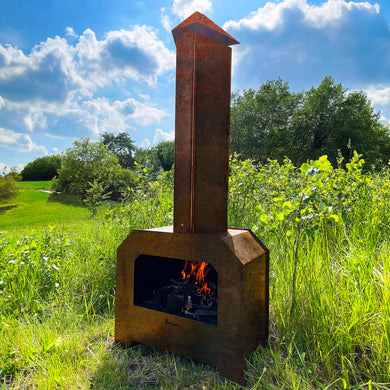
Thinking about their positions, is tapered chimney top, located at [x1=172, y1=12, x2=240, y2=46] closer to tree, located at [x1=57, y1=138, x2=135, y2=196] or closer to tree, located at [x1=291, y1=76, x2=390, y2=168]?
tree, located at [x1=57, y1=138, x2=135, y2=196]

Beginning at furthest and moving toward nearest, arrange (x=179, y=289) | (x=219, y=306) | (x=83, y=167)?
(x=83, y=167) → (x=179, y=289) → (x=219, y=306)

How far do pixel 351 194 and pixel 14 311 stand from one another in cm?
385

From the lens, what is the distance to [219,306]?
1.65 meters

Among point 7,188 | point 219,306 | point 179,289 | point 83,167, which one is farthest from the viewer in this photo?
point 83,167

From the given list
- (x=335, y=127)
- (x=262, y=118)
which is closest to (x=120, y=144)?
(x=262, y=118)

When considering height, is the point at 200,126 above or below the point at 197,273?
above

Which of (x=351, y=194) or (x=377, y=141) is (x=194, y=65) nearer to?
(x=351, y=194)

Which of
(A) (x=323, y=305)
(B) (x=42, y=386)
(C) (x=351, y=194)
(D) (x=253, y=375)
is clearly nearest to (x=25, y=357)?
(B) (x=42, y=386)

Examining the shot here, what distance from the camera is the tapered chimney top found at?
6.02 feet

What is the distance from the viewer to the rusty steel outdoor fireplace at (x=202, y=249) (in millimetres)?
1634

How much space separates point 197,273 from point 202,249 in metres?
0.47

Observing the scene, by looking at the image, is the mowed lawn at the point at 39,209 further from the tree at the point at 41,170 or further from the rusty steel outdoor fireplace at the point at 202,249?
the rusty steel outdoor fireplace at the point at 202,249

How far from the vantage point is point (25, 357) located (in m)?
1.94

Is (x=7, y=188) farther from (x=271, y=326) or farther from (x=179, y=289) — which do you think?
(x=271, y=326)
